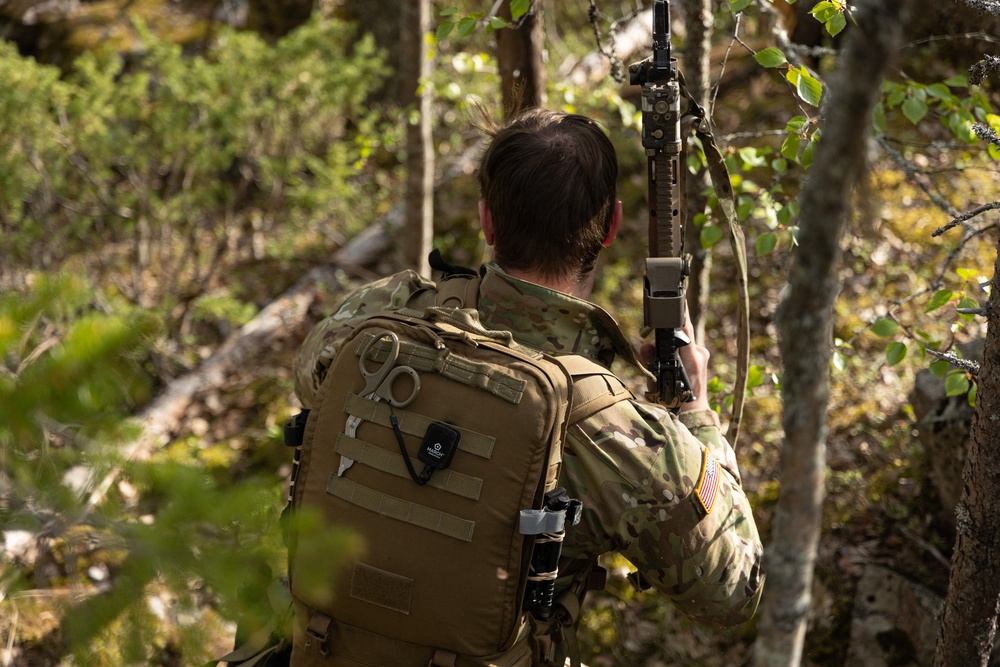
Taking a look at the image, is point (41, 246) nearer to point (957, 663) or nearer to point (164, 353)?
point (164, 353)

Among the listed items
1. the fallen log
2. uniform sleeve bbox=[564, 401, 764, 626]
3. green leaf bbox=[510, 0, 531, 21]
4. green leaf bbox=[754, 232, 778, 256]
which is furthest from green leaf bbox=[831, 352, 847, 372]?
the fallen log

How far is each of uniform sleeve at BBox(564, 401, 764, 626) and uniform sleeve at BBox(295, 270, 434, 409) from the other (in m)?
0.88

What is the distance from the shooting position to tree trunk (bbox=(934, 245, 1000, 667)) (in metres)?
1.93

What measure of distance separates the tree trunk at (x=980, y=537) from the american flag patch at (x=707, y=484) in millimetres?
724

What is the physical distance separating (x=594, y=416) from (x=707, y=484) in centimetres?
34

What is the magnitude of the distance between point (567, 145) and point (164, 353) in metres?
4.36

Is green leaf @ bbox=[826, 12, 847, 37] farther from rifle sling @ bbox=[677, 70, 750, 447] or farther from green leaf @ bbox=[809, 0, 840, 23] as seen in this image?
rifle sling @ bbox=[677, 70, 750, 447]

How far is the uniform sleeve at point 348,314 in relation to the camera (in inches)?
95.1

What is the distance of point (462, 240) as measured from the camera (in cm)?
655

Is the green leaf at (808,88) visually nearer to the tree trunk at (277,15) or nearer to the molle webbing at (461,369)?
the molle webbing at (461,369)

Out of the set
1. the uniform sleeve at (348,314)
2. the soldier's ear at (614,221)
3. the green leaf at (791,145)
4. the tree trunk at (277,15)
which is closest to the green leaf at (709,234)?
the green leaf at (791,145)

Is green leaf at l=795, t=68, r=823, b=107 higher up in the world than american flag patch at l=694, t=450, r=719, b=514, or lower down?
higher up

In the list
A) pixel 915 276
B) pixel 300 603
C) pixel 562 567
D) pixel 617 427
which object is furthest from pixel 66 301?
pixel 915 276

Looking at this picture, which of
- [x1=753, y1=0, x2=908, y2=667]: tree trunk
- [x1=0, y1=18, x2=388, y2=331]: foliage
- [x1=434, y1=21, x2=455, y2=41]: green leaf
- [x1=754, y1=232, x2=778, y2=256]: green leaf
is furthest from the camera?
[x1=0, y1=18, x2=388, y2=331]: foliage
